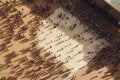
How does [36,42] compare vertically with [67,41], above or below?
above

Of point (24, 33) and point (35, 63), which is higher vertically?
point (24, 33)

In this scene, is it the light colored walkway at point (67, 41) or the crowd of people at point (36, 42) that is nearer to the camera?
the crowd of people at point (36, 42)

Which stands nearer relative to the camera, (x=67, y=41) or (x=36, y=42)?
(x=36, y=42)

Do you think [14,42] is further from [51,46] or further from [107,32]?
→ [107,32]

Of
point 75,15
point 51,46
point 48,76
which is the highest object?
point 75,15

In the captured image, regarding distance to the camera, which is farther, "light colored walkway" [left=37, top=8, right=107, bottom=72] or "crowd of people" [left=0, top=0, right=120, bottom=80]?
"light colored walkway" [left=37, top=8, right=107, bottom=72]

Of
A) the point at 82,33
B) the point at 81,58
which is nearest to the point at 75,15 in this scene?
the point at 82,33

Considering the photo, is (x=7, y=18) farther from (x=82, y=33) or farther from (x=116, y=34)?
(x=116, y=34)
